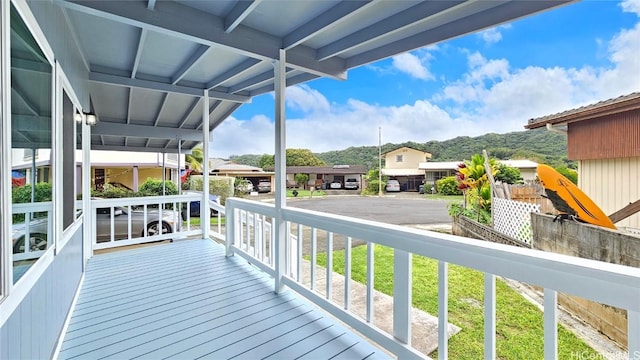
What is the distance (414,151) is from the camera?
367 cm

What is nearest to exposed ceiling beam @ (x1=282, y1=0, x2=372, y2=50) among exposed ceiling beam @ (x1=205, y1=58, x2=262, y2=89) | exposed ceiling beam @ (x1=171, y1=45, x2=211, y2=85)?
exposed ceiling beam @ (x1=205, y1=58, x2=262, y2=89)

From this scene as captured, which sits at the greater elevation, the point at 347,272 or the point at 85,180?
the point at 85,180

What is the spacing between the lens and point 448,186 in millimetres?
3234

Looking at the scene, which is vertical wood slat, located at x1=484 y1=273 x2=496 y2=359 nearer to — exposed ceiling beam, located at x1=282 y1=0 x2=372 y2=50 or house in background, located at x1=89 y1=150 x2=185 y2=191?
exposed ceiling beam, located at x1=282 y1=0 x2=372 y2=50

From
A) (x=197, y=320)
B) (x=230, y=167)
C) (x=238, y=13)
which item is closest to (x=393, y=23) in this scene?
(x=238, y=13)

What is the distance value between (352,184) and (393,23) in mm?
2699

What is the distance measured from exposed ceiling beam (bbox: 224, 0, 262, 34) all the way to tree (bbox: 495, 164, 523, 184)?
231cm

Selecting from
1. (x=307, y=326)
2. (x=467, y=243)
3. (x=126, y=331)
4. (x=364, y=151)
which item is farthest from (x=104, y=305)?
(x=364, y=151)

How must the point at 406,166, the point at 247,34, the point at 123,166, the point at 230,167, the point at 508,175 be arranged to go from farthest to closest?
the point at 230,167 → the point at 123,166 → the point at 406,166 → the point at 247,34 → the point at 508,175

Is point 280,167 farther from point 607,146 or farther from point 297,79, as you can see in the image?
point 607,146

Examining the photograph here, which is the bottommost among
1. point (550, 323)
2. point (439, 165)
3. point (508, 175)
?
point (550, 323)

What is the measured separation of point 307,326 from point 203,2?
104 inches

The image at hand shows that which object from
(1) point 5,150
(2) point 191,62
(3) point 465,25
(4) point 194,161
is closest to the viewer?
(1) point 5,150

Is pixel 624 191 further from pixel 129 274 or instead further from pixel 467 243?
pixel 129 274
